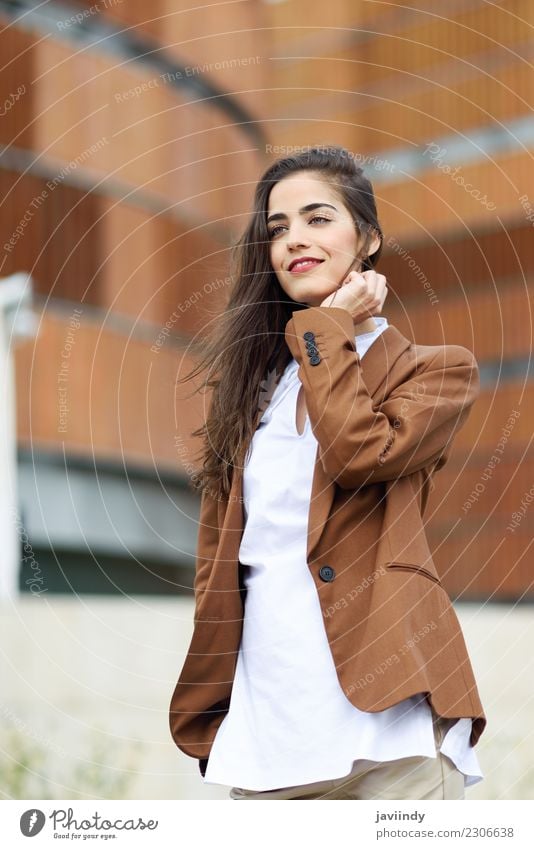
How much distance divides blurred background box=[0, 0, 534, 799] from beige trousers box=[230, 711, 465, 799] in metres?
1.19

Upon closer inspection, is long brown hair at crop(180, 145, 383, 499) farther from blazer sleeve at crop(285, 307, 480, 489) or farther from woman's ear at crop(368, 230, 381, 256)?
blazer sleeve at crop(285, 307, 480, 489)

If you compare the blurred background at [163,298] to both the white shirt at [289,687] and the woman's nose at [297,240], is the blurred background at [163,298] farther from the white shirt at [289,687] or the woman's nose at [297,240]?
the white shirt at [289,687]

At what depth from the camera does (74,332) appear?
1202cm

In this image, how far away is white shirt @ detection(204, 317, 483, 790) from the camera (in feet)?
7.31

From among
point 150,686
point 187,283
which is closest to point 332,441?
point 150,686

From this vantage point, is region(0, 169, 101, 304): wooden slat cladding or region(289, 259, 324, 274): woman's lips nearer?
region(289, 259, 324, 274): woman's lips

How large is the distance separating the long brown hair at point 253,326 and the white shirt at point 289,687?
0.14m

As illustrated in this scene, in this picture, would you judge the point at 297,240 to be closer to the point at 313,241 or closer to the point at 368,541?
the point at 313,241

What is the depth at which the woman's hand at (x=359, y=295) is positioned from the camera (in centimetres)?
249

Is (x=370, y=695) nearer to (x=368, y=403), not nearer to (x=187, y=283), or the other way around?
(x=368, y=403)

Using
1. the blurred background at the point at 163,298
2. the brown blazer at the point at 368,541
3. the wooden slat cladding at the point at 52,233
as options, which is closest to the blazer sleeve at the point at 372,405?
the brown blazer at the point at 368,541

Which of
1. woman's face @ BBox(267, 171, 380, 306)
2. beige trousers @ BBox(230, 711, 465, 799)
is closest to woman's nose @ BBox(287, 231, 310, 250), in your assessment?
woman's face @ BBox(267, 171, 380, 306)

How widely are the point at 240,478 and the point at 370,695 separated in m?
0.56
